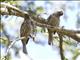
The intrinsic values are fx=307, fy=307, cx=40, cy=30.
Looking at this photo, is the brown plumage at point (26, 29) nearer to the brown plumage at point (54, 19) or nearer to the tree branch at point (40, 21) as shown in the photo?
the tree branch at point (40, 21)

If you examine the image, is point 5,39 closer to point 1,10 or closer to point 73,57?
point 73,57

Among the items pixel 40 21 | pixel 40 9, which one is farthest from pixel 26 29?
pixel 40 9

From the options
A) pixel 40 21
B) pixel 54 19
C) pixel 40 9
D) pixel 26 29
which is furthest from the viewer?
pixel 40 9

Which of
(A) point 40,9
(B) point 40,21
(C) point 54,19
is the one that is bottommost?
(A) point 40,9

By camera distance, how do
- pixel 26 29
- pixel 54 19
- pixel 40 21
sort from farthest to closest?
1. pixel 54 19
2. pixel 40 21
3. pixel 26 29

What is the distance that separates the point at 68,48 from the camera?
8.34 meters

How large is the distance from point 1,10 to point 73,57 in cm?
343

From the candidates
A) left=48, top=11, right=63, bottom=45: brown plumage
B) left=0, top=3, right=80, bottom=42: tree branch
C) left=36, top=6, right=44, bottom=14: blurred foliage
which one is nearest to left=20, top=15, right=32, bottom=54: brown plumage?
left=0, top=3, right=80, bottom=42: tree branch

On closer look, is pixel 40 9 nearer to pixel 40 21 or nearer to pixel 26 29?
pixel 40 21

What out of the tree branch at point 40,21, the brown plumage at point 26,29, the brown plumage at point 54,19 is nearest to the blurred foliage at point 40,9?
the brown plumage at point 54,19

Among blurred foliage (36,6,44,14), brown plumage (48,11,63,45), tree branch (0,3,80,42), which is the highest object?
tree branch (0,3,80,42)

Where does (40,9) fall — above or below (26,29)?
below

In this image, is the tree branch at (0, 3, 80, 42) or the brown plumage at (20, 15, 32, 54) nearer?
the tree branch at (0, 3, 80, 42)

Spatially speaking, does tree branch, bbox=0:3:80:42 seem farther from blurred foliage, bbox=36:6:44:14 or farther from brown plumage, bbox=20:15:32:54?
blurred foliage, bbox=36:6:44:14
